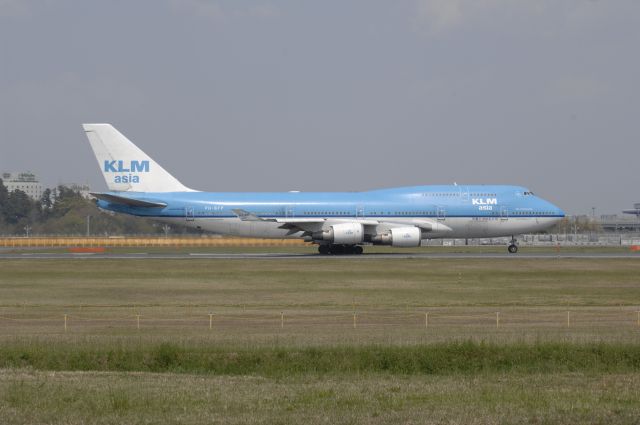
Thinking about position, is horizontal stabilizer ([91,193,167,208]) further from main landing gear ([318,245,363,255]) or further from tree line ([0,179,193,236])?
tree line ([0,179,193,236])

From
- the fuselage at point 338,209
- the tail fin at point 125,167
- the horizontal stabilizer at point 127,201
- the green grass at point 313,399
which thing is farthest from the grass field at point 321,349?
the tail fin at point 125,167

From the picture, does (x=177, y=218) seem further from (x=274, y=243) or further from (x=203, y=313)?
(x=203, y=313)

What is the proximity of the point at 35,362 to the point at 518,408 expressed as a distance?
12477 millimetres

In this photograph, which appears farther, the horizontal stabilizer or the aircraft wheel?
the aircraft wheel

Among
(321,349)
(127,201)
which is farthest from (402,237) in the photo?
(321,349)

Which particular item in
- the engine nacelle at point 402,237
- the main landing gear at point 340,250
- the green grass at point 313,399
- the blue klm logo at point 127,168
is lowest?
the green grass at point 313,399

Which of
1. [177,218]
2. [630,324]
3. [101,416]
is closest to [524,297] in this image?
[630,324]

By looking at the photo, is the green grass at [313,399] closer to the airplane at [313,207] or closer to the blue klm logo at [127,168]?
the airplane at [313,207]

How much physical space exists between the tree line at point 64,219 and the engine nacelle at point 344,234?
59.9 m

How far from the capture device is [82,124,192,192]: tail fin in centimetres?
7169

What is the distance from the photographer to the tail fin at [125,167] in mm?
71688

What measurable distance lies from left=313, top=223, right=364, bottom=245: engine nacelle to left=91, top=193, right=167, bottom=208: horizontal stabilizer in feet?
43.1

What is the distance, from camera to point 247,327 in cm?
2920

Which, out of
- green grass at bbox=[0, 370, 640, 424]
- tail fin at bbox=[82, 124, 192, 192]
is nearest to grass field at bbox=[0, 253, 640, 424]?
green grass at bbox=[0, 370, 640, 424]
